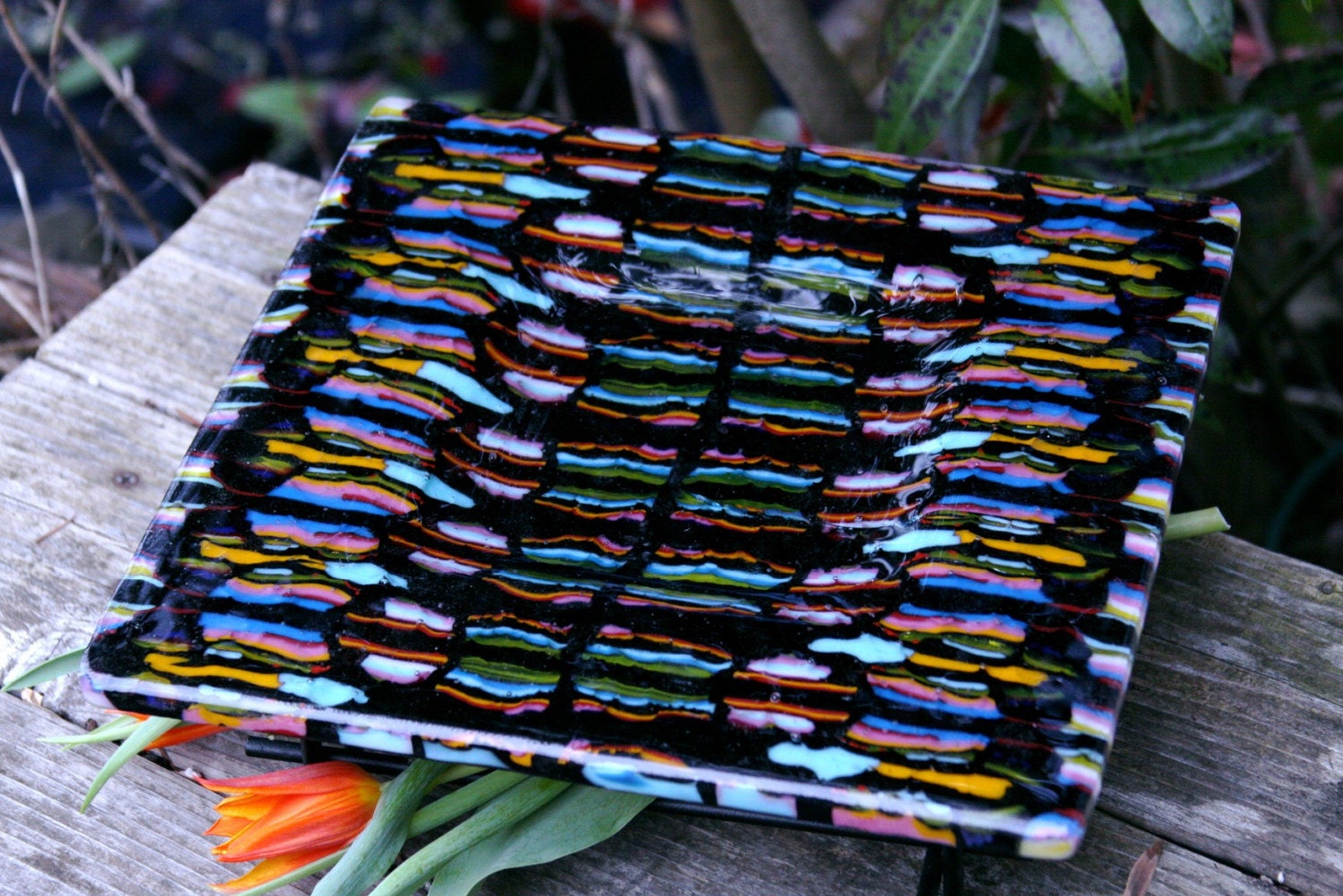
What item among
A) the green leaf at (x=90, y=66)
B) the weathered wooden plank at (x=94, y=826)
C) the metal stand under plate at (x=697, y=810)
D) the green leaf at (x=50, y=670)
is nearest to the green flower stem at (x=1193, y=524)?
the metal stand under plate at (x=697, y=810)

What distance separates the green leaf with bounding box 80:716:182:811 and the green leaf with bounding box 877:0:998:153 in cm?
75

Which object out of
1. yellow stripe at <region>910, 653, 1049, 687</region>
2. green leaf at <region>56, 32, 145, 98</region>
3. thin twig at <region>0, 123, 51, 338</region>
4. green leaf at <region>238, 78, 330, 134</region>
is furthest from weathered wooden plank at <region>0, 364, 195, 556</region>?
green leaf at <region>56, 32, 145, 98</region>

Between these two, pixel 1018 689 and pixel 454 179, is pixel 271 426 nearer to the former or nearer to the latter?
pixel 454 179

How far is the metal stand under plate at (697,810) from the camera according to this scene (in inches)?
25.9

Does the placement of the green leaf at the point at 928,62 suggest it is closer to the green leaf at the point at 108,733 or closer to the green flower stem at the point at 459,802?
the green flower stem at the point at 459,802

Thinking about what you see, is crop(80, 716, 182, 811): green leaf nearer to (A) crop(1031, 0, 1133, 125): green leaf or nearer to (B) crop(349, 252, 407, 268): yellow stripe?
(B) crop(349, 252, 407, 268): yellow stripe

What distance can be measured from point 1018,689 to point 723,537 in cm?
22

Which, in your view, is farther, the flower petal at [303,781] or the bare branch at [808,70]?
the bare branch at [808,70]

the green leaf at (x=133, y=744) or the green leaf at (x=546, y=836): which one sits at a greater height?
the green leaf at (x=133, y=744)

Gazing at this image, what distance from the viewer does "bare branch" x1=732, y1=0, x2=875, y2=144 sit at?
124 centimetres

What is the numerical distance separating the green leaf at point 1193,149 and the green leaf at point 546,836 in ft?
2.43

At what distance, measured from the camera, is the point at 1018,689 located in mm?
642

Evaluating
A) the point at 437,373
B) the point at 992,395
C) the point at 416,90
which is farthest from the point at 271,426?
the point at 416,90

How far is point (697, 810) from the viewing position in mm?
673
